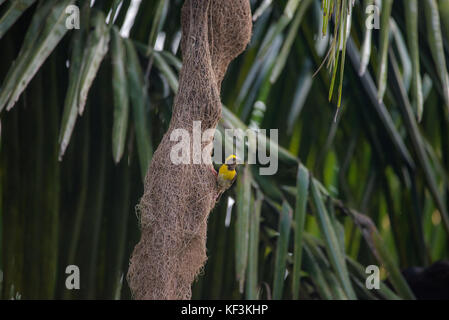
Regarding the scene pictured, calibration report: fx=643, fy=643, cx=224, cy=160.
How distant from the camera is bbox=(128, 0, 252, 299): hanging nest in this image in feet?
8.51

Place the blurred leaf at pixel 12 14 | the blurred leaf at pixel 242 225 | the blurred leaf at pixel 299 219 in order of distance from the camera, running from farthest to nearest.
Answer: the blurred leaf at pixel 299 219 → the blurred leaf at pixel 12 14 → the blurred leaf at pixel 242 225

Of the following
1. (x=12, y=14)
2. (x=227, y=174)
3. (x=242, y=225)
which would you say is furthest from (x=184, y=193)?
(x=12, y=14)

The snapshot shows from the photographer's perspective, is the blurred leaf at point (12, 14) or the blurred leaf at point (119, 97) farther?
the blurred leaf at point (12, 14)

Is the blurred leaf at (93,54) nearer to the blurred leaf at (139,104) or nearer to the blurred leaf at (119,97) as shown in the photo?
the blurred leaf at (119,97)

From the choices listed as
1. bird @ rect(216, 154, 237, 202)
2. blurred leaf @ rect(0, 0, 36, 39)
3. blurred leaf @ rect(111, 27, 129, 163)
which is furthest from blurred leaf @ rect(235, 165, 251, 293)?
blurred leaf @ rect(0, 0, 36, 39)

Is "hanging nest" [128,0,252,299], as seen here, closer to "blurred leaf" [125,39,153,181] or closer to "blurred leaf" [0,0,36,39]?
"blurred leaf" [125,39,153,181]

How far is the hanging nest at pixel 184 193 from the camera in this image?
2.59 m

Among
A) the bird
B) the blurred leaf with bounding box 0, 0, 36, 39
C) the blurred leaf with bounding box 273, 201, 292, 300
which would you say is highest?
the blurred leaf with bounding box 0, 0, 36, 39

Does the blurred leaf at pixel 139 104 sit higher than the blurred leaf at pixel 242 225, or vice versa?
the blurred leaf at pixel 139 104

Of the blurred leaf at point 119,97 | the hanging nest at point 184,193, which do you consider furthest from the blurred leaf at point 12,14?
the hanging nest at point 184,193

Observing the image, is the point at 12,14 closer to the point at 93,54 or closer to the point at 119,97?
the point at 93,54

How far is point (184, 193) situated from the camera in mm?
2697

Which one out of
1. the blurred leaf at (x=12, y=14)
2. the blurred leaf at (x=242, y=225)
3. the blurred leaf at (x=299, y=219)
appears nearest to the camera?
the blurred leaf at (x=242, y=225)
